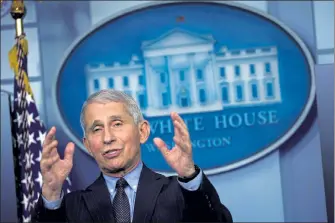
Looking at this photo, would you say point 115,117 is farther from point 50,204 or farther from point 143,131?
point 50,204

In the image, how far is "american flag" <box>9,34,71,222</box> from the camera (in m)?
2.91

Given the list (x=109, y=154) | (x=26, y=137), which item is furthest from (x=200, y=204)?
(x=26, y=137)

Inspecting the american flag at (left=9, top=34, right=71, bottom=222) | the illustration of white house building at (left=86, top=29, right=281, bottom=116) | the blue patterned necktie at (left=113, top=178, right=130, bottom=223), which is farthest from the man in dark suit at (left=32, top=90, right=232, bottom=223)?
the illustration of white house building at (left=86, top=29, right=281, bottom=116)

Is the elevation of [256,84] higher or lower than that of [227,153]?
higher

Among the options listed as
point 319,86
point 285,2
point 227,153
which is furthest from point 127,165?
point 285,2

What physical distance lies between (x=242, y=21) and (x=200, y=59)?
0.30m

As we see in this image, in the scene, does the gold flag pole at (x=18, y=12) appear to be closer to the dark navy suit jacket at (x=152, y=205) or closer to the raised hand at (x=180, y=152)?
the dark navy suit jacket at (x=152, y=205)

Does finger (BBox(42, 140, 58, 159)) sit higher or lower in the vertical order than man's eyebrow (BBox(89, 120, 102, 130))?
lower

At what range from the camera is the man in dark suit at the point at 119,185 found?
1542 mm

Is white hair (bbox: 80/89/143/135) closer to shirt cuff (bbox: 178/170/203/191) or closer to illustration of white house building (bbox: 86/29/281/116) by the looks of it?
shirt cuff (bbox: 178/170/203/191)

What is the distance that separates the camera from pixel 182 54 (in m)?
3.14

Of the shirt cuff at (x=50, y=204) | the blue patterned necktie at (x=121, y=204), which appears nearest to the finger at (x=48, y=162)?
the shirt cuff at (x=50, y=204)

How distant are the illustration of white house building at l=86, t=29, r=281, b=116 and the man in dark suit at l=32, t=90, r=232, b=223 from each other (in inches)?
55.3

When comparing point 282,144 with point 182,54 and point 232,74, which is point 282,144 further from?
point 182,54
